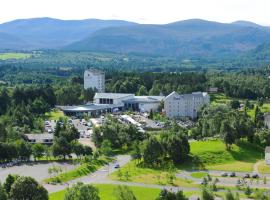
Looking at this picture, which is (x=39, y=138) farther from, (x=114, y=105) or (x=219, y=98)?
(x=219, y=98)

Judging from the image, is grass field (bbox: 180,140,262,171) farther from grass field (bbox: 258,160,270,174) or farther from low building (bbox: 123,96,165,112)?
low building (bbox: 123,96,165,112)

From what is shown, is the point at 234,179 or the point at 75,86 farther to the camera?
the point at 75,86

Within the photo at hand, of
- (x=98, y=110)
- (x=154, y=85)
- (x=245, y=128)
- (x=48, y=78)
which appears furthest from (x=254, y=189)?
(x=48, y=78)

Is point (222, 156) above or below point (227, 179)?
above

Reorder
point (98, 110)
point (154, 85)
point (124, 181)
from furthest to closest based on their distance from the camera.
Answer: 1. point (154, 85)
2. point (98, 110)
3. point (124, 181)

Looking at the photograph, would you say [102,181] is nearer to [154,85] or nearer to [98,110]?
[98,110]

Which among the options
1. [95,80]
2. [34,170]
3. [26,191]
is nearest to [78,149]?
[34,170]

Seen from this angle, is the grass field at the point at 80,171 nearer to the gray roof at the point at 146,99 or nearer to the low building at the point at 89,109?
the low building at the point at 89,109
